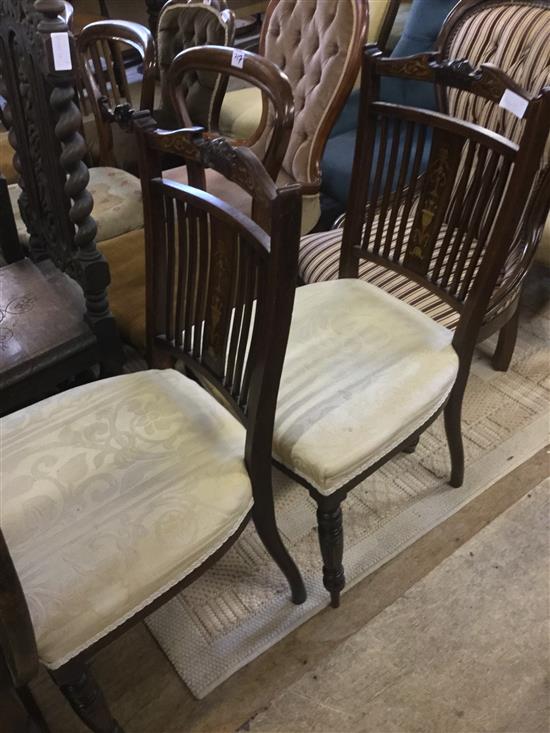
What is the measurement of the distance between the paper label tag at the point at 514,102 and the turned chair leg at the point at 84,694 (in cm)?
99

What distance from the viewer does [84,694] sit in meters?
0.80

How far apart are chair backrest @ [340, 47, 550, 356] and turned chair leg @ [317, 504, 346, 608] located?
1.29ft

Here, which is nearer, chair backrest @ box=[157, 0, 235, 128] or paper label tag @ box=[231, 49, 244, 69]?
paper label tag @ box=[231, 49, 244, 69]

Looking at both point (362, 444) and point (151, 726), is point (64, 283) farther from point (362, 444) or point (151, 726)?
→ point (151, 726)

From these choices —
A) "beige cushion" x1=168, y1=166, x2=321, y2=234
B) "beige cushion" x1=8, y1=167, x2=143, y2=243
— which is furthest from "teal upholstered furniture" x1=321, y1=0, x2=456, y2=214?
"beige cushion" x1=8, y1=167, x2=143, y2=243

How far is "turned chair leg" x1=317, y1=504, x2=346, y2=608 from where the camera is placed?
1.02 metres

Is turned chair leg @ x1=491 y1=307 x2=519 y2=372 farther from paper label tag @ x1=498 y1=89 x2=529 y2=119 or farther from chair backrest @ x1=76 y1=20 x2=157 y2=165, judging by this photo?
chair backrest @ x1=76 y1=20 x2=157 y2=165

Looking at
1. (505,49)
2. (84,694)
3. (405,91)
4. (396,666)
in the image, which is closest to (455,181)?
(505,49)

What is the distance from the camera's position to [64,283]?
4.30ft

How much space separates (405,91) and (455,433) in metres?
1.32

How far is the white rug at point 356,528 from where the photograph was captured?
112 cm

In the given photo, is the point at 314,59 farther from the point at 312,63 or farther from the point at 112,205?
the point at 112,205

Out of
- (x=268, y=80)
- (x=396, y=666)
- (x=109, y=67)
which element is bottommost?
(x=396, y=666)

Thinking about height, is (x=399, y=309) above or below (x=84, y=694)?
above
